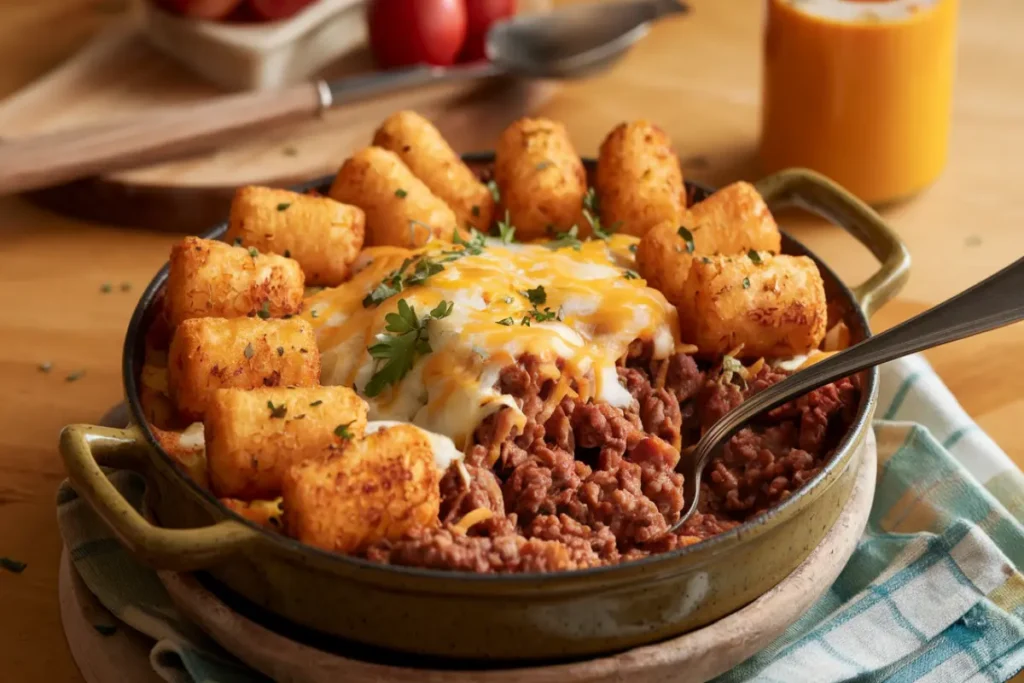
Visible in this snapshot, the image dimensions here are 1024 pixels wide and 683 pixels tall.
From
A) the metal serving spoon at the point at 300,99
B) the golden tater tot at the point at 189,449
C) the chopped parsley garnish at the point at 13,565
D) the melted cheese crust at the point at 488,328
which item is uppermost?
the melted cheese crust at the point at 488,328

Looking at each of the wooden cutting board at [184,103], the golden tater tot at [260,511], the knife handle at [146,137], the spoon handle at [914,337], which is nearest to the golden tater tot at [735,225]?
the spoon handle at [914,337]

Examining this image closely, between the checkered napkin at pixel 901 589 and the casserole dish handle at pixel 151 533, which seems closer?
the casserole dish handle at pixel 151 533

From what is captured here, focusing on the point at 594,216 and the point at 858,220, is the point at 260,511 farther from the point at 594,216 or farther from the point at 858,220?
the point at 858,220

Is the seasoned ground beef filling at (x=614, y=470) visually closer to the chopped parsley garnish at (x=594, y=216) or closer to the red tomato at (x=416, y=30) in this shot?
the chopped parsley garnish at (x=594, y=216)

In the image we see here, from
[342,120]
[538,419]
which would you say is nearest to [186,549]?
[538,419]

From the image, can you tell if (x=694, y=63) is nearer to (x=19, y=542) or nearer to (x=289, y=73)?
(x=289, y=73)
